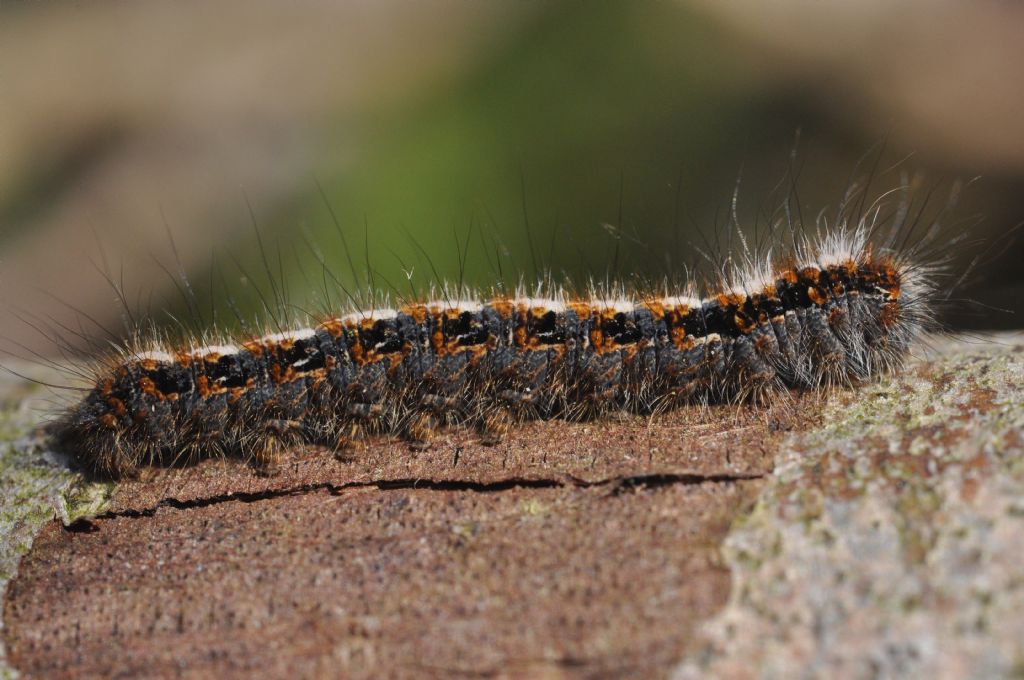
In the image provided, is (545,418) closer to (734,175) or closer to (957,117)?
(734,175)

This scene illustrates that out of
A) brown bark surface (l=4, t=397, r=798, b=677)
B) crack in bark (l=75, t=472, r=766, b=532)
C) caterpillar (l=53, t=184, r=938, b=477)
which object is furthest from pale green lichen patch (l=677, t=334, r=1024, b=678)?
caterpillar (l=53, t=184, r=938, b=477)

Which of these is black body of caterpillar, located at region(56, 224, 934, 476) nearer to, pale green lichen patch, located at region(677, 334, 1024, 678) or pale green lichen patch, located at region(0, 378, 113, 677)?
pale green lichen patch, located at region(0, 378, 113, 677)

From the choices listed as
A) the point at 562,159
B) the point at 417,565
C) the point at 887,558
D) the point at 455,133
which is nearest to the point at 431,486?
the point at 417,565

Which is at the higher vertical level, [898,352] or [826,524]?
[898,352]

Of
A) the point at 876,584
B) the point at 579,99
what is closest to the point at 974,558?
the point at 876,584

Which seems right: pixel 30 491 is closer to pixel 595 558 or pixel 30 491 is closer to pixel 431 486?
pixel 431 486

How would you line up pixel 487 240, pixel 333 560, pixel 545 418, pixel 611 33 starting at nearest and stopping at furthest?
pixel 333 560, pixel 545 418, pixel 487 240, pixel 611 33

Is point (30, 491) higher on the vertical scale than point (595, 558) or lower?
higher

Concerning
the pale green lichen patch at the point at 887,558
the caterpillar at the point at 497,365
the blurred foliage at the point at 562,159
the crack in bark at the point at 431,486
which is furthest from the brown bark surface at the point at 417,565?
the blurred foliage at the point at 562,159
